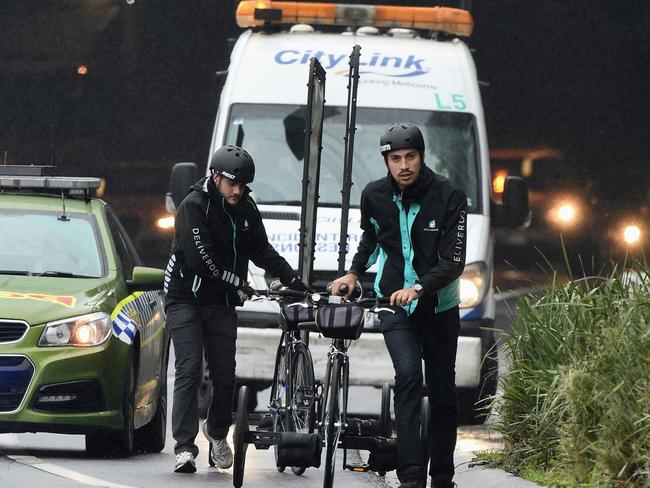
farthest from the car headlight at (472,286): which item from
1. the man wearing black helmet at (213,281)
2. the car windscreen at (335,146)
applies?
the man wearing black helmet at (213,281)

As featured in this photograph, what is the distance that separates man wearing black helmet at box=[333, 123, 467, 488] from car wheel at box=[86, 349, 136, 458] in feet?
7.01

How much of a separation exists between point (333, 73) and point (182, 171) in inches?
65.9

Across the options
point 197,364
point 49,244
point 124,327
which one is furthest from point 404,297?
point 49,244

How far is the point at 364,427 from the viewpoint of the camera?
29.0ft

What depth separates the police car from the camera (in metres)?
9.96

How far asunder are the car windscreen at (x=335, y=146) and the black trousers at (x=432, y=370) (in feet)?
16.5

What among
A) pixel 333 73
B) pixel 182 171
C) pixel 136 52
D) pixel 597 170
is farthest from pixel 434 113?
pixel 597 170

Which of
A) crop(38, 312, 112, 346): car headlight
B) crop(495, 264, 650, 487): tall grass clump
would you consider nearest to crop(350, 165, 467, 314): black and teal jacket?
crop(495, 264, 650, 487): tall grass clump

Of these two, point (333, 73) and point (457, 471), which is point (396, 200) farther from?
point (333, 73)

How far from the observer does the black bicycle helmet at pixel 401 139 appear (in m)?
8.62

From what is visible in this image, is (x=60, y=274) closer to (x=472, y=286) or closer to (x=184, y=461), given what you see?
(x=184, y=461)

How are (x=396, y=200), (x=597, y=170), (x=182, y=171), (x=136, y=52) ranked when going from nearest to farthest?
(x=396, y=200)
(x=182, y=171)
(x=136, y=52)
(x=597, y=170)

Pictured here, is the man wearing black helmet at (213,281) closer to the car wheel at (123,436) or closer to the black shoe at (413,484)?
the car wheel at (123,436)

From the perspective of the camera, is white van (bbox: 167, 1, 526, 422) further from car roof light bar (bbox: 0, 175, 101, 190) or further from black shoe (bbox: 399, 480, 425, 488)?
black shoe (bbox: 399, 480, 425, 488)
